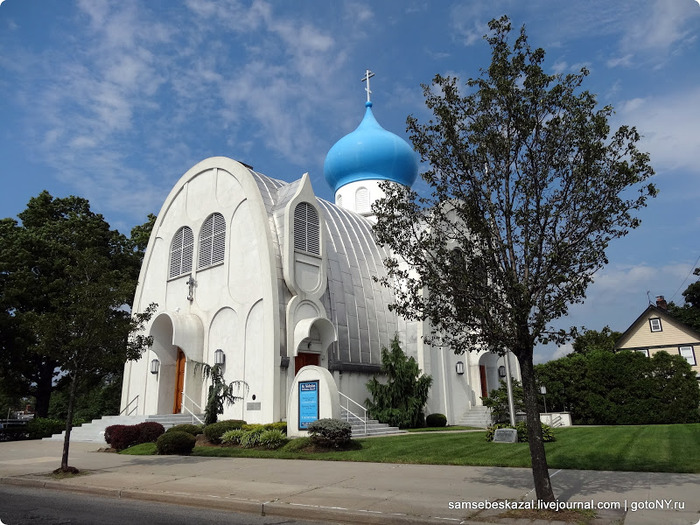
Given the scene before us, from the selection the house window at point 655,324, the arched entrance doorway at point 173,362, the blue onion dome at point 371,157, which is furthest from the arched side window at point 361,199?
the house window at point 655,324

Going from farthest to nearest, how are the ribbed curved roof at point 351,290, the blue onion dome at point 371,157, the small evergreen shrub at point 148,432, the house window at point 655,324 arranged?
the house window at point 655,324
the blue onion dome at point 371,157
the ribbed curved roof at point 351,290
the small evergreen shrub at point 148,432

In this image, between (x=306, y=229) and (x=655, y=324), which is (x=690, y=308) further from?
(x=306, y=229)

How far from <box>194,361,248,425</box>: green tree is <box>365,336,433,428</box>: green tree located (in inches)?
225

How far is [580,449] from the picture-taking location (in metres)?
13.9

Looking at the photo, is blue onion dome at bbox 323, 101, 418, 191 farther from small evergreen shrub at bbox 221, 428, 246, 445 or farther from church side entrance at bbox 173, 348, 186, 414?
small evergreen shrub at bbox 221, 428, 246, 445

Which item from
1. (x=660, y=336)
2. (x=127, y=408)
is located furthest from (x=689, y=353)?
(x=127, y=408)

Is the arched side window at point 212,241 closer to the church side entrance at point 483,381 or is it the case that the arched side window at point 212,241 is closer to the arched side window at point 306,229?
the arched side window at point 306,229

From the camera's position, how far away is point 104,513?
849 centimetres

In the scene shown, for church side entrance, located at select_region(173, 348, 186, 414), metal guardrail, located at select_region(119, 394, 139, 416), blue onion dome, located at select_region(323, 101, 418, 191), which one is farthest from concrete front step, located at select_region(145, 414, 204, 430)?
blue onion dome, located at select_region(323, 101, 418, 191)

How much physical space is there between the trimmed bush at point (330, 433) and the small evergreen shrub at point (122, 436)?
700 centimetres

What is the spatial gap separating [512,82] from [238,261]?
16717mm

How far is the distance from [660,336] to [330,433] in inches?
1100

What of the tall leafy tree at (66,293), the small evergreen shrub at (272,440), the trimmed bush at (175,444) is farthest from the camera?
the small evergreen shrub at (272,440)

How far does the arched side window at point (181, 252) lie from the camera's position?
86.3ft
